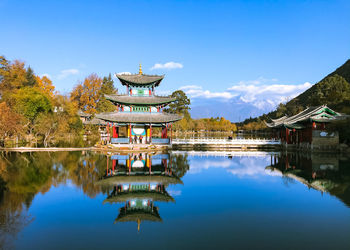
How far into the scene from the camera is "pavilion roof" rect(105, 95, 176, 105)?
33.2m

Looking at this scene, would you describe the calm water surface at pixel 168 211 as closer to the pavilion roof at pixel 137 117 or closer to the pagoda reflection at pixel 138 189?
the pagoda reflection at pixel 138 189

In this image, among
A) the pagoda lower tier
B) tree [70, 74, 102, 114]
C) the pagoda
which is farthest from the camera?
tree [70, 74, 102, 114]

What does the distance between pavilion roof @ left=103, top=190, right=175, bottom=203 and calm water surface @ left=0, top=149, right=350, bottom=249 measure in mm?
40

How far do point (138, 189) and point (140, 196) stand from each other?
1.24m

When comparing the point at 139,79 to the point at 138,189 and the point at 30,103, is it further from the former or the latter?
the point at 138,189

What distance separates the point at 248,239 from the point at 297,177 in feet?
33.6

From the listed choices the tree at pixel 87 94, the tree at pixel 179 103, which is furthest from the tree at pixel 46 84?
the tree at pixel 179 103

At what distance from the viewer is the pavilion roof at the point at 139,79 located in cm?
3406

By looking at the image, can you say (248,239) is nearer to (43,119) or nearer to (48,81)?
(43,119)

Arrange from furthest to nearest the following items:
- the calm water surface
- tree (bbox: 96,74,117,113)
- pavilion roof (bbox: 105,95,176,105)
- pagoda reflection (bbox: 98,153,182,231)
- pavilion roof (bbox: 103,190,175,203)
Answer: tree (bbox: 96,74,117,113)
pavilion roof (bbox: 105,95,176,105)
pavilion roof (bbox: 103,190,175,203)
pagoda reflection (bbox: 98,153,182,231)
the calm water surface

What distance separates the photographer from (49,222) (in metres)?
7.78

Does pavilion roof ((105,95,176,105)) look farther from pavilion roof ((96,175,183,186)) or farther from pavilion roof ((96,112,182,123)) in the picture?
pavilion roof ((96,175,183,186))

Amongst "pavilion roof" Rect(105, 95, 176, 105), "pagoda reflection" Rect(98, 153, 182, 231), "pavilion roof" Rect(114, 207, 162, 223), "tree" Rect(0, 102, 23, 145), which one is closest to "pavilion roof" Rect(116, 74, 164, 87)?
"pavilion roof" Rect(105, 95, 176, 105)

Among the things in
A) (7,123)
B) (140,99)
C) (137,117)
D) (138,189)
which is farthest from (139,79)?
(138,189)
